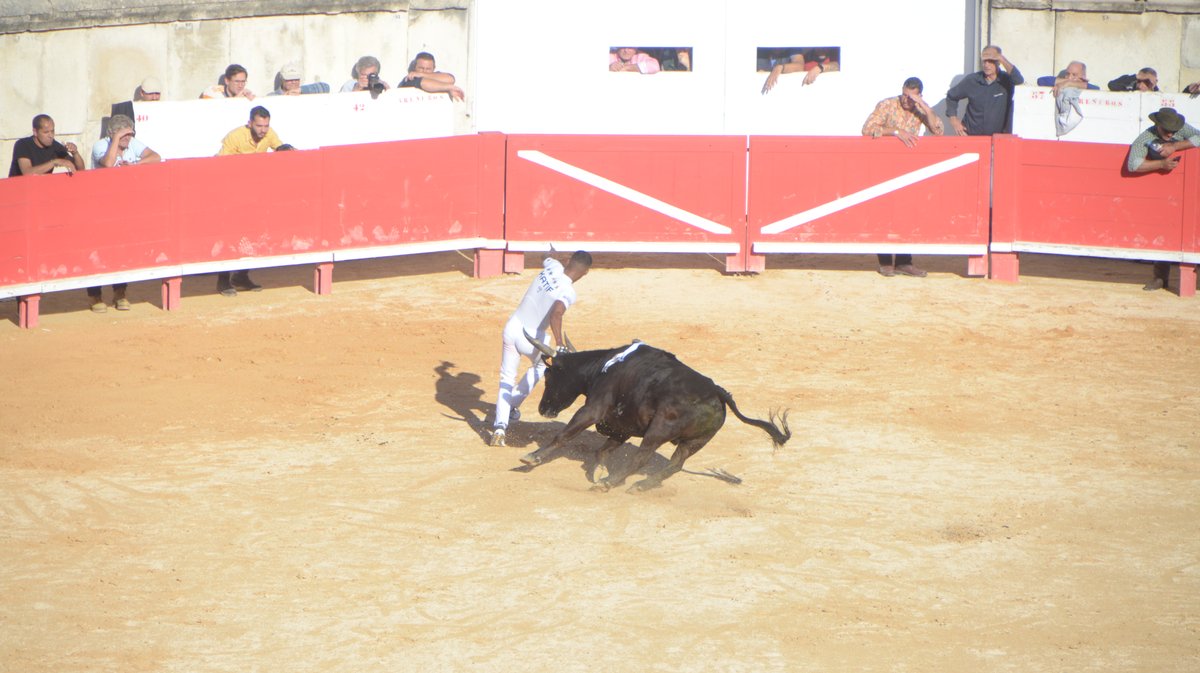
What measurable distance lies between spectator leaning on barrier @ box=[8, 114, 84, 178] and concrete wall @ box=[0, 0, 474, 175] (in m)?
4.61

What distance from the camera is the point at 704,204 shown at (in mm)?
16625

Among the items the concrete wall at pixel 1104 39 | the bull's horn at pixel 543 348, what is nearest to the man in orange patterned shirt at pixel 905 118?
the concrete wall at pixel 1104 39

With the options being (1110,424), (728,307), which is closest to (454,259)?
(728,307)

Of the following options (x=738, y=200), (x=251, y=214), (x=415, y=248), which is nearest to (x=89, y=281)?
(x=251, y=214)

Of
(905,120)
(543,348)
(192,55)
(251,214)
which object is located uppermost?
(192,55)

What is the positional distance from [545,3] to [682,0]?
173cm

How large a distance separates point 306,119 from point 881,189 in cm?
630

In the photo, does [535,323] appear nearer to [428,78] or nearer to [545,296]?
[545,296]

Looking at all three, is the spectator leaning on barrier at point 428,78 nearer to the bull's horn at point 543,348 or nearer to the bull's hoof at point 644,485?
the bull's horn at point 543,348

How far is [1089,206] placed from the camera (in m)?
16.4

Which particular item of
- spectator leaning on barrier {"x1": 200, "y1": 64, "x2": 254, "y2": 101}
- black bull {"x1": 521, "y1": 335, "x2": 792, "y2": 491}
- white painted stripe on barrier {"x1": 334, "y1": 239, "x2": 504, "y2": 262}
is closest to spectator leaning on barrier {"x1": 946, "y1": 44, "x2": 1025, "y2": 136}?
white painted stripe on barrier {"x1": 334, "y1": 239, "x2": 504, "y2": 262}

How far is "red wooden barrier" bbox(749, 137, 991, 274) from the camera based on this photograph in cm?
1647

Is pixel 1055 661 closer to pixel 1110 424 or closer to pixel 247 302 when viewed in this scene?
pixel 1110 424

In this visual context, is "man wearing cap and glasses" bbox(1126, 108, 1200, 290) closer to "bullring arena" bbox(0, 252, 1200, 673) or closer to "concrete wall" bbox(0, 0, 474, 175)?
"bullring arena" bbox(0, 252, 1200, 673)
